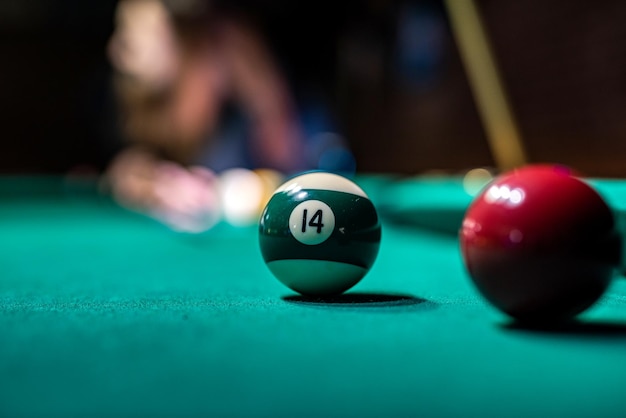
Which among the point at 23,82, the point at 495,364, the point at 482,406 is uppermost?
the point at 23,82

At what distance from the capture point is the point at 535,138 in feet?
22.6

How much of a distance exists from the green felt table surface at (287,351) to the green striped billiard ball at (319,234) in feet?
0.34

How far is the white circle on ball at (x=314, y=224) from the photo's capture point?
8.77 feet

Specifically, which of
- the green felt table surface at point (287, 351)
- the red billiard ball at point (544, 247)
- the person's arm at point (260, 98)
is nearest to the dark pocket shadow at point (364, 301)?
the green felt table surface at point (287, 351)

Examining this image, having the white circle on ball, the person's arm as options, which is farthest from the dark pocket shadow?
the person's arm

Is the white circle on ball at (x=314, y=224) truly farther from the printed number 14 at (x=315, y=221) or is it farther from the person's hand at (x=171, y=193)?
the person's hand at (x=171, y=193)

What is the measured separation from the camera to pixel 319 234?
2674mm

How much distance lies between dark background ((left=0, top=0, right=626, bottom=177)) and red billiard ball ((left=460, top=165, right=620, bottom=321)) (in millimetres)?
3561

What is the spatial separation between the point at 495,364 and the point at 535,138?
542 centimetres

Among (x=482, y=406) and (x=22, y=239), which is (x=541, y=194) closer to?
(x=482, y=406)

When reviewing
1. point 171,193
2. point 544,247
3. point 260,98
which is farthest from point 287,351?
point 260,98

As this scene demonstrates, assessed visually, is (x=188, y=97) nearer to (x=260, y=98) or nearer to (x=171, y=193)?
(x=260, y=98)

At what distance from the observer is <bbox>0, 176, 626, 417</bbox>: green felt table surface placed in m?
1.48

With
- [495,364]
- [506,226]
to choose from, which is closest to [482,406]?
[495,364]
